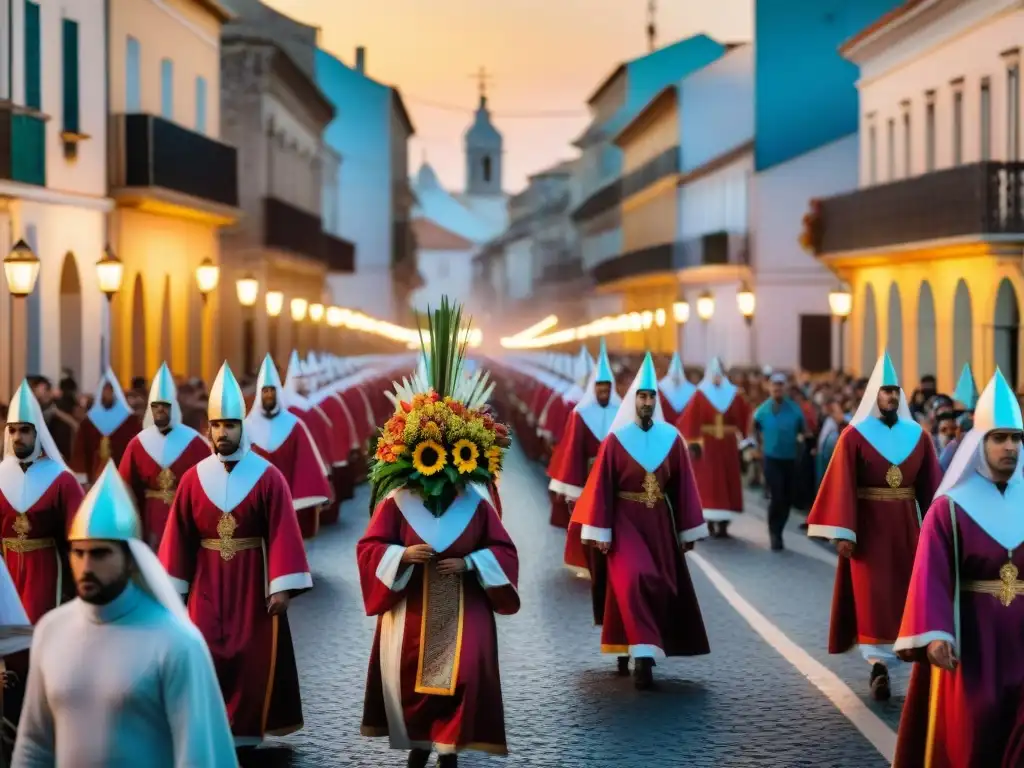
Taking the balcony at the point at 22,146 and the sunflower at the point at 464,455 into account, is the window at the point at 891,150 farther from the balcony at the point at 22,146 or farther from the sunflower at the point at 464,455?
the sunflower at the point at 464,455

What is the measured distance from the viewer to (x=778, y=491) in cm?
1861

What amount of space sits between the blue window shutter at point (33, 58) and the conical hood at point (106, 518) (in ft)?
72.8

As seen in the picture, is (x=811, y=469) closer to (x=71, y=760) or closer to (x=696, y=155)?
(x=71, y=760)

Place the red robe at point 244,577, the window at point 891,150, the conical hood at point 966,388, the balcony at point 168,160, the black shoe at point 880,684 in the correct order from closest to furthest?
1. the red robe at point 244,577
2. the black shoe at point 880,684
3. the conical hood at point 966,388
4. the balcony at point 168,160
5. the window at point 891,150

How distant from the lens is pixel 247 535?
9.56 meters

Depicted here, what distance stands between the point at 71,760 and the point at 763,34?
48522 millimetres

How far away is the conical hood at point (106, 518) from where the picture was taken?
529 centimetres

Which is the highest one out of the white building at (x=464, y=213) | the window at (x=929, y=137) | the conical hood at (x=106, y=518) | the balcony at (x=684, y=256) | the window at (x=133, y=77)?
the white building at (x=464, y=213)

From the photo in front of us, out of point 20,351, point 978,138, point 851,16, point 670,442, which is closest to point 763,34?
point 851,16

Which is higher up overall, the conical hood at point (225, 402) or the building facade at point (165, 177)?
the building facade at point (165, 177)

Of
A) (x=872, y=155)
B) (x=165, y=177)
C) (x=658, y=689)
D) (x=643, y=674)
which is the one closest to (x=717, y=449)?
(x=643, y=674)

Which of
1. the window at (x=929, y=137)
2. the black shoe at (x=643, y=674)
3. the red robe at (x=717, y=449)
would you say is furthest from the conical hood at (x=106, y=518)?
the window at (x=929, y=137)

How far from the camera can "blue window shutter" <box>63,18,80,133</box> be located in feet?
94.5

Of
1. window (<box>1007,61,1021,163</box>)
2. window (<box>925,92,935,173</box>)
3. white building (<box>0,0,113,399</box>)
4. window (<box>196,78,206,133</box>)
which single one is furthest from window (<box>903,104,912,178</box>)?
white building (<box>0,0,113,399</box>)
